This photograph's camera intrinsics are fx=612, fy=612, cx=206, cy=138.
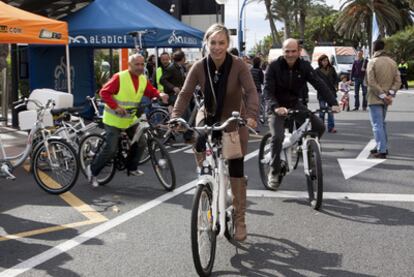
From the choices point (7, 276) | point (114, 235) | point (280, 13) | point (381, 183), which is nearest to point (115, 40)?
point (381, 183)

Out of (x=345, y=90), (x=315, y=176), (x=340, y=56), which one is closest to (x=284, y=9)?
(x=340, y=56)

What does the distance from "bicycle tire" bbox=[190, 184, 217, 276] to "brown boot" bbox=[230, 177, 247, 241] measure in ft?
2.14

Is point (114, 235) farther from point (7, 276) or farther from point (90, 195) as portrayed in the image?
point (90, 195)

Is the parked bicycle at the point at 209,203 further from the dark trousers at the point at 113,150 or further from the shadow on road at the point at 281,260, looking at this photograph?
the dark trousers at the point at 113,150

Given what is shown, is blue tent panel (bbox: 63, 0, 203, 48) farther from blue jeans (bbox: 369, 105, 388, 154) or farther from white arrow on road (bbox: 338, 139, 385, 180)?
blue jeans (bbox: 369, 105, 388, 154)

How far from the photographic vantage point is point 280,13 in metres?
61.8

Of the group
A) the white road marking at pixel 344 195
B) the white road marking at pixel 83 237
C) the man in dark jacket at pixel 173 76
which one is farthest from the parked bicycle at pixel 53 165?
the man in dark jacket at pixel 173 76

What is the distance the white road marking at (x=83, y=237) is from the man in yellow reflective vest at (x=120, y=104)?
947 millimetres

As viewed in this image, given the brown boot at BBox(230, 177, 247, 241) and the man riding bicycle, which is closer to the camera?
the brown boot at BBox(230, 177, 247, 241)

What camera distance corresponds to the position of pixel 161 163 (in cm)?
775

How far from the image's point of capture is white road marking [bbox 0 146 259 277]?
4801 millimetres

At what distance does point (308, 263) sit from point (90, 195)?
354 centimetres

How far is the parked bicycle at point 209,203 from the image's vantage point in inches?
170

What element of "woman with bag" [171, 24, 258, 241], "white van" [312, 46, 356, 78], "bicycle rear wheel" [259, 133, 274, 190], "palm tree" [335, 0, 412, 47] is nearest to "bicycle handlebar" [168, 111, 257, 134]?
"woman with bag" [171, 24, 258, 241]
